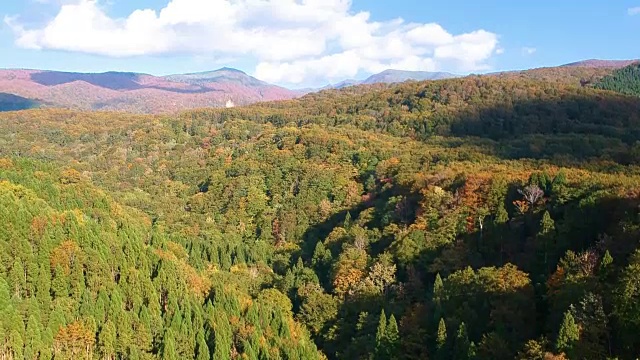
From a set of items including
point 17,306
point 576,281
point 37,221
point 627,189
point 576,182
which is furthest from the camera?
point 576,182

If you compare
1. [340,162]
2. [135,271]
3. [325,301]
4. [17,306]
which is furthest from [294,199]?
[17,306]

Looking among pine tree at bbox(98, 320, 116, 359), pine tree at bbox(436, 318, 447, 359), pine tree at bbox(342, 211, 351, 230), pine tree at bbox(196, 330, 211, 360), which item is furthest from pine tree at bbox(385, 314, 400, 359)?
pine tree at bbox(342, 211, 351, 230)

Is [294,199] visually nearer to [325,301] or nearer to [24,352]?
[325,301]

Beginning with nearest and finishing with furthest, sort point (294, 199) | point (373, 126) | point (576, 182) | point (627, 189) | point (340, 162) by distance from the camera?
1. point (627, 189)
2. point (576, 182)
3. point (294, 199)
4. point (340, 162)
5. point (373, 126)

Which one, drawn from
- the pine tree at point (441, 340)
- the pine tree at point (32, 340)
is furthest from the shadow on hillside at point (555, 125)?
the pine tree at point (32, 340)

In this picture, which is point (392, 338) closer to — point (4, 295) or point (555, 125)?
point (4, 295)

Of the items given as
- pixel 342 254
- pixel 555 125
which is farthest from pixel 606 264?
pixel 555 125

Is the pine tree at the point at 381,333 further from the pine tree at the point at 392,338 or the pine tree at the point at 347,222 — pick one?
the pine tree at the point at 347,222
